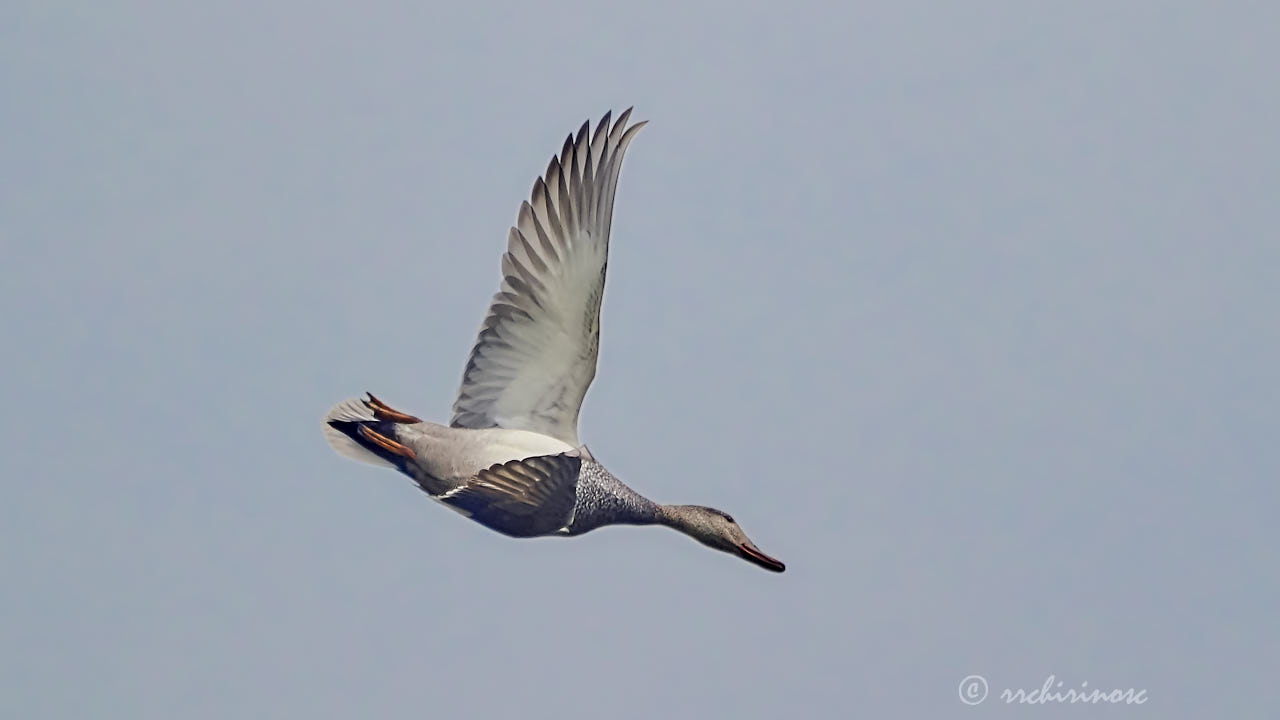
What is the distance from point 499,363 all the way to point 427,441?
3.32ft

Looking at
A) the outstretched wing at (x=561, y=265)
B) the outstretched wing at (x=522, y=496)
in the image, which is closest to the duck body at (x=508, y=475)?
the outstretched wing at (x=522, y=496)

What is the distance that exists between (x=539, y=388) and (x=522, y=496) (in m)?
1.29

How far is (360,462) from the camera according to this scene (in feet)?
56.9

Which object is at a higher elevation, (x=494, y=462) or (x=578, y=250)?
(x=578, y=250)

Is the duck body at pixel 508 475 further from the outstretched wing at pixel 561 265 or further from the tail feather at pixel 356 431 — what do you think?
the outstretched wing at pixel 561 265

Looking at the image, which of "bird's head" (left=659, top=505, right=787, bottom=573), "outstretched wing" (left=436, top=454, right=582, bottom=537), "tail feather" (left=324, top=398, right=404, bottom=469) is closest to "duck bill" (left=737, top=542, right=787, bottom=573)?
"bird's head" (left=659, top=505, right=787, bottom=573)

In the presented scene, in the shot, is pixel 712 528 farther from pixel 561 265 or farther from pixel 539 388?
pixel 561 265

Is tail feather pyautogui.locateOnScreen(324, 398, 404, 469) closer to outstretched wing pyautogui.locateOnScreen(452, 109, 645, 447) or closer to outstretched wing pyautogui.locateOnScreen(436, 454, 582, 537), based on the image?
outstretched wing pyautogui.locateOnScreen(436, 454, 582, 537)

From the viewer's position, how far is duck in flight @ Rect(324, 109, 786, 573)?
1609 cm

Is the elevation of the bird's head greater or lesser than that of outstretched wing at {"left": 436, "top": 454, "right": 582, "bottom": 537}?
greater

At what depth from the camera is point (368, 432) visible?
16.7 metres

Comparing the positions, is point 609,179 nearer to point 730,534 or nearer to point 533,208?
point 533,208

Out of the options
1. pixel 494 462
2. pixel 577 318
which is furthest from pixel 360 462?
pixel 577 318

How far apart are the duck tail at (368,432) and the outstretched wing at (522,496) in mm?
766
